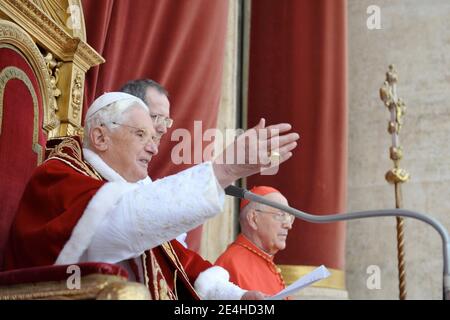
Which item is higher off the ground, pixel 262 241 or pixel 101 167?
pixel 101 167

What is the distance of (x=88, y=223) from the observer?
1668 mm

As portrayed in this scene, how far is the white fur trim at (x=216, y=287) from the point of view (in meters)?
2.12

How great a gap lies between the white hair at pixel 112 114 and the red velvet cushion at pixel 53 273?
59 centimetres

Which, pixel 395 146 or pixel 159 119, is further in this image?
pixel 395 146

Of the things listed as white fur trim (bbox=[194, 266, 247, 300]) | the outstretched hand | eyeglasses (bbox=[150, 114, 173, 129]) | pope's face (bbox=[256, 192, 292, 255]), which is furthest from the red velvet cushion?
pope's face (bbox=[256, 192, 292, 255])

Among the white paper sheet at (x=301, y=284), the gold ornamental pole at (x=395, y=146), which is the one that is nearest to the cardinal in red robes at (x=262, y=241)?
the gold ornamental pole at (x=395, y=146)

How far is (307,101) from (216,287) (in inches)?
109

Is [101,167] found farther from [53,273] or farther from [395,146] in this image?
[395,146]

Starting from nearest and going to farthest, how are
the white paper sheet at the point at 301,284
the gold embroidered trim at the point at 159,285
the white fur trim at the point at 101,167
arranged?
the white paper sheet at the point at 301,284, the gold embroidered trim at the point at 159,285, the white fur trim at the point at 101,167

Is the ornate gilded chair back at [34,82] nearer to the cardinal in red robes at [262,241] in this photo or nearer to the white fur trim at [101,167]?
the white fur trim at [101,167]

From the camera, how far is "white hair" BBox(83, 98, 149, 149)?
79.3 inches

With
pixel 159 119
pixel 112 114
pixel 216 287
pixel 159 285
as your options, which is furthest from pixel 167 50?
pixel 159 285
